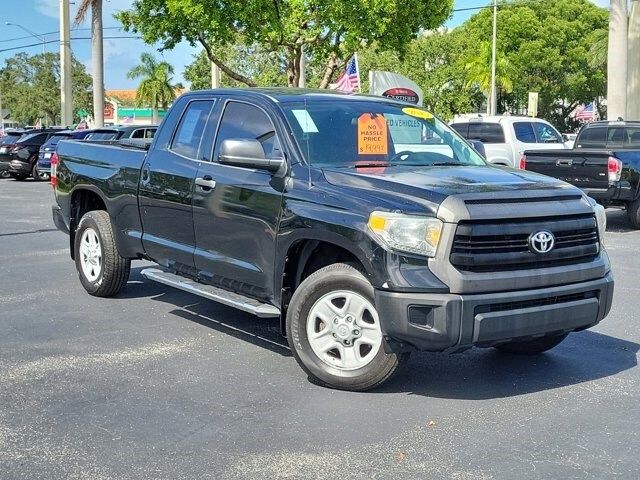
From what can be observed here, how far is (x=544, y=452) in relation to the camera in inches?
167

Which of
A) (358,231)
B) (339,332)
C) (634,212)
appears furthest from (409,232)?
(634,212)

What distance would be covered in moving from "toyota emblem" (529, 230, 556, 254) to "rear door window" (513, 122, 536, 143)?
14170mm

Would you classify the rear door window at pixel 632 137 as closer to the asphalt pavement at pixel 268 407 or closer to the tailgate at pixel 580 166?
the tailgate at pixel 580 166

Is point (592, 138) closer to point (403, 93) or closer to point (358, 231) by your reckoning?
point (403, 93)

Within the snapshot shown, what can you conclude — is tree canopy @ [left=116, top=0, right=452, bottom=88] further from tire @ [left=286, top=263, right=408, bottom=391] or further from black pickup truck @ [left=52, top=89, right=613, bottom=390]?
tire @ [left=286, top=263, right=408, bottom=391]

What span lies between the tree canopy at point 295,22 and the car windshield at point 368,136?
14.0 meters

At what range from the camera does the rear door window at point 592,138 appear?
1591 cm

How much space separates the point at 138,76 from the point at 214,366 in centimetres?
7412

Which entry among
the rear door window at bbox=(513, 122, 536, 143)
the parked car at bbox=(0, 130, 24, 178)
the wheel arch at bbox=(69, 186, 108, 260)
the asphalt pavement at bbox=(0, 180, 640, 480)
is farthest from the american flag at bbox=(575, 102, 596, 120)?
the wheel arch at bbox=(69, 186, 108, 260)

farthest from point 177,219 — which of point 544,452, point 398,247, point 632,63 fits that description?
point 632,63

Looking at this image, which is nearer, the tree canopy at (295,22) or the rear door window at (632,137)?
the rear door window at (632,137)

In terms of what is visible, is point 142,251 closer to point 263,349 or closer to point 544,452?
point 263,349

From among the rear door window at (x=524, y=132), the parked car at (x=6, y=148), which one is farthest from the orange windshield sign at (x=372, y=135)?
the parked car at (x=6, y=148)

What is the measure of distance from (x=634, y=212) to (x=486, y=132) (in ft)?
18.6
